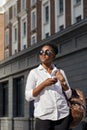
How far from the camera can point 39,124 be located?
14.5 feet

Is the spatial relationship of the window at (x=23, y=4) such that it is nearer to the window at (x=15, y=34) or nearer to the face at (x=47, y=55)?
the window at (x=15, y=34)

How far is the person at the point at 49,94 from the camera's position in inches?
172

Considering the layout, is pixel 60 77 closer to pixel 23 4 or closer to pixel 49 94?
pixel 49 94

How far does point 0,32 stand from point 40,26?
21.7 m

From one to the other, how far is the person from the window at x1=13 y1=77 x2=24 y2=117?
948 inches

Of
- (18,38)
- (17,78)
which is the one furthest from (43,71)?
(18,38)

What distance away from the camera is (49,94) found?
14.5 feet

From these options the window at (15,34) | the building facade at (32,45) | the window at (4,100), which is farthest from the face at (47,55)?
the window at (15,34)

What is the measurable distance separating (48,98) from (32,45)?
894 inches

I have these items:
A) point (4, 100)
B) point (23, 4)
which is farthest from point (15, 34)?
point (4, 100)

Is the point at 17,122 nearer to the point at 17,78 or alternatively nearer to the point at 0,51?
the point at 17,78

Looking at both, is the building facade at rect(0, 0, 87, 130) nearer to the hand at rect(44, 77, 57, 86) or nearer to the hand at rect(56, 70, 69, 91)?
the hand at rect(56, 70, 69, 91)

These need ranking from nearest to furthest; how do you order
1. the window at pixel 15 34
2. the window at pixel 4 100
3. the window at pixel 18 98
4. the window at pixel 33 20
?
1. the window at pixel 18 98
2. the window at pixel 4 100
3. the window at pixel 33 20
4. the window at pixel 15 34

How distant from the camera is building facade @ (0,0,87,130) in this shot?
2019cm
